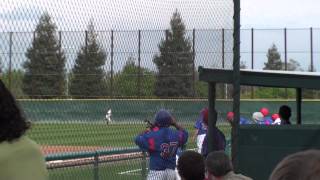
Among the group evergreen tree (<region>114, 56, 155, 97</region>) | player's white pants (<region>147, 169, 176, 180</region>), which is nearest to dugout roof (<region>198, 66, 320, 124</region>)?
evergreen tree (<region>114, 56, 155, 97</region>)

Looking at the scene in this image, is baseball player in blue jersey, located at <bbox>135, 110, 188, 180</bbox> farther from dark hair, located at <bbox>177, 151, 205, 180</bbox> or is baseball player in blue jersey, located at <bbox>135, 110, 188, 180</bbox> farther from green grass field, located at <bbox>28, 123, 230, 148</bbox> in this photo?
dark hair, located at <bbox>177, 151, 205, 180</bbox>

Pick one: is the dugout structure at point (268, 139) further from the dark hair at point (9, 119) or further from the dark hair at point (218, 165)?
the dark hair at point (9, 119)

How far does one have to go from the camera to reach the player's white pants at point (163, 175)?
9.22 metres

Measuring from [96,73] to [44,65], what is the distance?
2.16 ft

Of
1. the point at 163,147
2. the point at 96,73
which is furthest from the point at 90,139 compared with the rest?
the point at 163,147

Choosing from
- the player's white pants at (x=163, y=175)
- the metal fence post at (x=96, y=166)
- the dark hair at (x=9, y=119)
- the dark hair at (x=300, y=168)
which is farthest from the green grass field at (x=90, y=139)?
the dark hair at (x=300, y=168)

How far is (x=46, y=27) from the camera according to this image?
5.04m

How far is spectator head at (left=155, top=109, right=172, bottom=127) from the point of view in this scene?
8.42 meters

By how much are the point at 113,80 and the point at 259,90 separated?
38772mm

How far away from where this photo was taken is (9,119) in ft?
9.99

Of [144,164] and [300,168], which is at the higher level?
[300,168]

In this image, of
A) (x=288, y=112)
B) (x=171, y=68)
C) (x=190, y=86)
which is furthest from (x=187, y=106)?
(x=288, y=112)

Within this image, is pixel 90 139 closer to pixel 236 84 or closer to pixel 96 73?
pixel 96 73

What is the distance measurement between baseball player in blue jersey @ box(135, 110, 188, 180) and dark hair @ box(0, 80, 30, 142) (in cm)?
575
